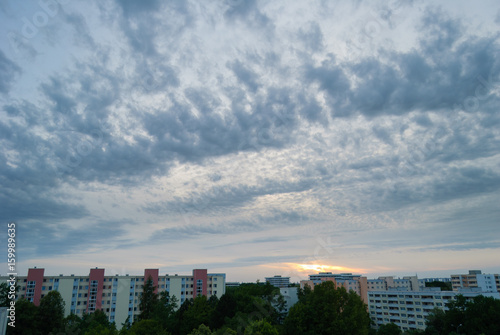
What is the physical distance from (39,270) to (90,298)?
12.0 m

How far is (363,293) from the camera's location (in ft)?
313

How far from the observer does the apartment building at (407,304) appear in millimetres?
77688

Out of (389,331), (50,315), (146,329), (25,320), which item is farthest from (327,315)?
(50,315)

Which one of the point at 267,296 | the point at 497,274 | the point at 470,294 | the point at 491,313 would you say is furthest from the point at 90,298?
the point at 497,274

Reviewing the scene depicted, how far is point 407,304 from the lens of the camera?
8569 cm

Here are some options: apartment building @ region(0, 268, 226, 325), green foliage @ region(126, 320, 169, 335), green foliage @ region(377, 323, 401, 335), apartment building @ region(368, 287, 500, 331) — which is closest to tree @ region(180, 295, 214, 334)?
green foliage @ region(126, 320, 169, 335)

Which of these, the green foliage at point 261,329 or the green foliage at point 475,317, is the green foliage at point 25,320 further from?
the green foliage at point 475,317

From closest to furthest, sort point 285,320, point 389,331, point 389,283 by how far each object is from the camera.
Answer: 1. point 285,320
2. point 389,331
3. point 389,283

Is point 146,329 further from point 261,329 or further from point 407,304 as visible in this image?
point 407,304

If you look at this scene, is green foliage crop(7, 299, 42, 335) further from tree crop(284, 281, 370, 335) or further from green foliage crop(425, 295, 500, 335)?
green foliage crop(425, 295, 500, 335)

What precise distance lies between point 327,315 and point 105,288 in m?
56.2

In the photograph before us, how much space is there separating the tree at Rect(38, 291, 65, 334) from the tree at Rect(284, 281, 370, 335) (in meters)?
28.7

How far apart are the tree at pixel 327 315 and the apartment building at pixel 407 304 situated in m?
50.7

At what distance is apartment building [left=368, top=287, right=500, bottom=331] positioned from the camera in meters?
77.7
